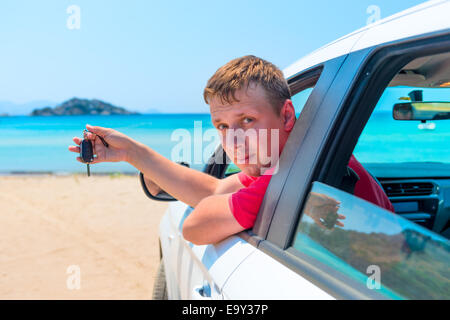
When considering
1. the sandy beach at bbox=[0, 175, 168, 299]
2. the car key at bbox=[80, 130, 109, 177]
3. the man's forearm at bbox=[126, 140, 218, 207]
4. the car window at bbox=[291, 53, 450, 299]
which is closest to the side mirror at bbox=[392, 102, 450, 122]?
the car window at bbox=[291, 53, 450, 299]

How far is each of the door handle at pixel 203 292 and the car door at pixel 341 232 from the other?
0.69 feet

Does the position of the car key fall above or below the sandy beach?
above

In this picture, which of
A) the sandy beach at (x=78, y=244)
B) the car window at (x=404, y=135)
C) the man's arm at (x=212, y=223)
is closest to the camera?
the man's arm at (x=212, y=223)

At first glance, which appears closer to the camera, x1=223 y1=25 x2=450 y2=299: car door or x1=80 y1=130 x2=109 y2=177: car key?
x1=223 y1=25 x2=450 y2=299: car door

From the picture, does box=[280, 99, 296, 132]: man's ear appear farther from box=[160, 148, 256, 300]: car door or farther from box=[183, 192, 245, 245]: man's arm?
box=[160, 148, 256, 300]: car door

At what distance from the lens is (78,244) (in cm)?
604

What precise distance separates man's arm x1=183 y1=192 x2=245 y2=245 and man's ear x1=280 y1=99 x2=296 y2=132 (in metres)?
0.36

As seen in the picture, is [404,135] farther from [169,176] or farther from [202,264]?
[202,264]

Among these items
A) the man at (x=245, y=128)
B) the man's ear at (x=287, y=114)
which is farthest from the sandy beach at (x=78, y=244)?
the man's ear at (x=287, y=114)

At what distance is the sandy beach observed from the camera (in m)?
4.45

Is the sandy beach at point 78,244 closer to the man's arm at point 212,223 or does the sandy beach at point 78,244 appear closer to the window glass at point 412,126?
the window glass at point 412,126

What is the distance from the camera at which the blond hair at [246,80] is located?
5.02 ft

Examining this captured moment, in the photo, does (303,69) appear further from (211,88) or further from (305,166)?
(305,166)

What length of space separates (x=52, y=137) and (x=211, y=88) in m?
41.7
